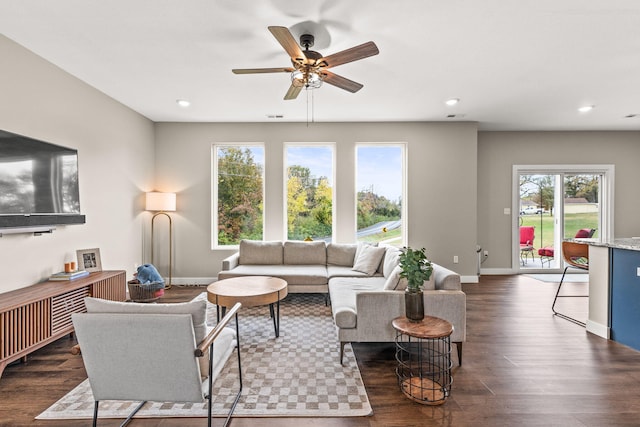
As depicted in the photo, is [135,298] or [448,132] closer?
[135,298]

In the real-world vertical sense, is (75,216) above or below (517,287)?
above

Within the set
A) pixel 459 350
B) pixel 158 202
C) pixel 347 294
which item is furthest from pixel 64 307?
pixel 459 350

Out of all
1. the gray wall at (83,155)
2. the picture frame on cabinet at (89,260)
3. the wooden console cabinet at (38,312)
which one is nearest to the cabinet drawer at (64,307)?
the wooden console cabinet at (38,312)

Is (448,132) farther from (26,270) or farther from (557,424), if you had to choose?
(26,270)

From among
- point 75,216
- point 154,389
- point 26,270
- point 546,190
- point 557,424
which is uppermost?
point 546,190

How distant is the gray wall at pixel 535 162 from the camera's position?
5945 millimetres

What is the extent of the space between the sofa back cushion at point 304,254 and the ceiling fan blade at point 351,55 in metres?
2.83

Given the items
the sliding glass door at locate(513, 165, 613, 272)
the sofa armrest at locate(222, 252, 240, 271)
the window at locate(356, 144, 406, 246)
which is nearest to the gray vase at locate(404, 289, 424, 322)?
the sofa armrest at locate(222, 252, 240, 271)

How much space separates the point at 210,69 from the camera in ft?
10.7

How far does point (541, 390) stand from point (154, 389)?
2.51 m

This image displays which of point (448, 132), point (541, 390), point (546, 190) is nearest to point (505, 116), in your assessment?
point (448, 132)

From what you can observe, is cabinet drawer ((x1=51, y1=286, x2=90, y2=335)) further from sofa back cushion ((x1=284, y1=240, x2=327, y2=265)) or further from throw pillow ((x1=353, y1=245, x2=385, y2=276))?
throw pillow ((x1=353, y1=245, x2=385, y2=276))

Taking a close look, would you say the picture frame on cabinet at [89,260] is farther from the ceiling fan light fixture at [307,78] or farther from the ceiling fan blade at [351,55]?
the ceiling fan blade at [351,55]

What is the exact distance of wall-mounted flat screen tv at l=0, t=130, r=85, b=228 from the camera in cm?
258
